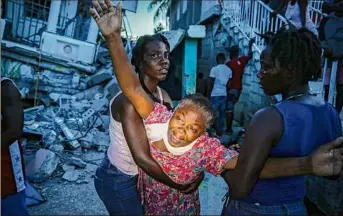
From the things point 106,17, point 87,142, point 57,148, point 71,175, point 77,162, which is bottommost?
point 71,175

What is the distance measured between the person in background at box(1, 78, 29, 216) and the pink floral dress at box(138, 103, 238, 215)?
0.66m

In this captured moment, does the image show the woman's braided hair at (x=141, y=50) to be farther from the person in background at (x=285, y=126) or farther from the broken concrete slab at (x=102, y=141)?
the broken concrete slab at (x=102, y=141)

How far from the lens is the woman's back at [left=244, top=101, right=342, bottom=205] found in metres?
1.37

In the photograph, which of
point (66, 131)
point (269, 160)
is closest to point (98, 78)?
point (66, 131)

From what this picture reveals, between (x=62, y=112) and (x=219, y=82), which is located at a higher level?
(x=219, y=82)

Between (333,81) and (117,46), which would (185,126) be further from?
(333,81)

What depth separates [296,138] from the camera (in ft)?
4.54

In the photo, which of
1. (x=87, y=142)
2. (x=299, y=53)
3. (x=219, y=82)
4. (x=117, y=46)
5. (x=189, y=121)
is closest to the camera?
(x=299, y=53)

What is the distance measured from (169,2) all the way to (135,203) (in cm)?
2123

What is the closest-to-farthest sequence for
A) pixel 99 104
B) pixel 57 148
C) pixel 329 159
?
pixel 329 159
pixel 57 148
pixel 99 104

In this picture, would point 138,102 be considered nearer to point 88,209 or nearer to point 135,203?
point 135,203

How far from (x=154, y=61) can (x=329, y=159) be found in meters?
1.04

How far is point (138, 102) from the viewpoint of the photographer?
1660mm

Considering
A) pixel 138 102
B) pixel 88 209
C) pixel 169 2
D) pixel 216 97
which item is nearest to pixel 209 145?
pixel 138 102
